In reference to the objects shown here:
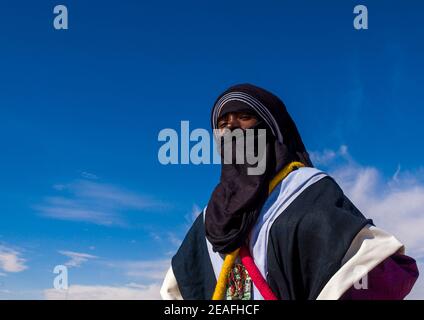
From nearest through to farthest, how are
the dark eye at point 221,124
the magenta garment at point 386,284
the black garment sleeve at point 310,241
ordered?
the magenta garment at point 386,284 → the black garment sleeve at point 310,241 → the dark eye at point 221,124

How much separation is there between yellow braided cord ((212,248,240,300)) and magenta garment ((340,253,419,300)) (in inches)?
35.8

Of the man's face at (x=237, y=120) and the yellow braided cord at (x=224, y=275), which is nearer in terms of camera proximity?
the yellow braided cord at (x=224, y=275)

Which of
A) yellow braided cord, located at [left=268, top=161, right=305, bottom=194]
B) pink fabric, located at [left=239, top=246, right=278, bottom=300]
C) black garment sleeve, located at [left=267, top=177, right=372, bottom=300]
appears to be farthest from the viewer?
yellow braided cord, located at [left=268, top=161, right=305, bottom=194]

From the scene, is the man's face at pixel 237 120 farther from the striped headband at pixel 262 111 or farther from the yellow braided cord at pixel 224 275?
the yellow braided cord at pixel 224 275

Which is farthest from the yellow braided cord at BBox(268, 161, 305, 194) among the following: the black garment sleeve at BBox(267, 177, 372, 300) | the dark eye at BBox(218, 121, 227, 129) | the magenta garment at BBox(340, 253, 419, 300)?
the magenta garment at BBox(340, 253, 419, 300)

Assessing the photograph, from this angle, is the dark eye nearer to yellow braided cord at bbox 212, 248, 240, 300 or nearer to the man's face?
the man's face

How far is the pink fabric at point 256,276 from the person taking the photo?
12.7ft

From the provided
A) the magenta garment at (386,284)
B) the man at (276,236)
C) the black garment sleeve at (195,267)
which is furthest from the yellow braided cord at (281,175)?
the magenta garment at (386,284)

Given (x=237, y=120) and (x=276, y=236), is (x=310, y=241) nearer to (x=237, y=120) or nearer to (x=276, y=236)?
(x=276, y=236)

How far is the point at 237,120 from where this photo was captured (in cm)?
458

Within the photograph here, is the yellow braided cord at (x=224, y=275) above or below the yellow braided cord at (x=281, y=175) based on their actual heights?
below

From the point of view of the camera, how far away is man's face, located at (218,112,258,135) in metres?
4.52
